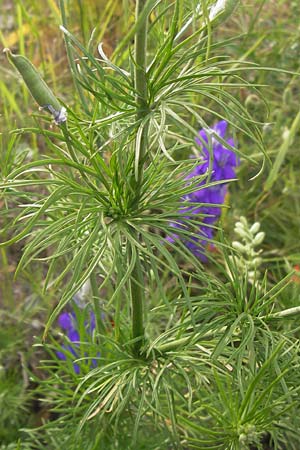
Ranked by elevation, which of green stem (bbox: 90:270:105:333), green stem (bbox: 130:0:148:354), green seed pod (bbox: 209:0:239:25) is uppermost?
green seed pod (bbox: 209:0:239:25)

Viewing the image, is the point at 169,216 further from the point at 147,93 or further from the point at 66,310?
the point at 66,310

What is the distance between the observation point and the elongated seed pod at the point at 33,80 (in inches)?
23.5

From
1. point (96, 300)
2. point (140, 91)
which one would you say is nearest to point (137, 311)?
point (96, 300)

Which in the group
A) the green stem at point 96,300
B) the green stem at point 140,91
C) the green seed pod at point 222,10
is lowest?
the green stem at point 96,300

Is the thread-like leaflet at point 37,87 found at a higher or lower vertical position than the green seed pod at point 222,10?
lower

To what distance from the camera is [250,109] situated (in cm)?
153

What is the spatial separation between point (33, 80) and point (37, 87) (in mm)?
12

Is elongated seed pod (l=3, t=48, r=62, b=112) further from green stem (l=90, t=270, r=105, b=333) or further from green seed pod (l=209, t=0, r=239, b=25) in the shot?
green stem (l=90, t=270, r=105, b=333)

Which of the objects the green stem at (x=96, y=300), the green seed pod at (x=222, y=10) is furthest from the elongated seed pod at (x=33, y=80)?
the green stem at (x=96, y=300)

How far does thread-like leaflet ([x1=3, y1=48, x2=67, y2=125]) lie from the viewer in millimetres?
602

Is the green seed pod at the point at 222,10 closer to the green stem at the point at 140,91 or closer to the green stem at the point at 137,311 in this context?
the green stem at the point at 140,91

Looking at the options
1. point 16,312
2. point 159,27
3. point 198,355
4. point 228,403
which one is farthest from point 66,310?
point 159,27

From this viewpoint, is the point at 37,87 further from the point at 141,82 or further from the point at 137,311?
the point at 137,311

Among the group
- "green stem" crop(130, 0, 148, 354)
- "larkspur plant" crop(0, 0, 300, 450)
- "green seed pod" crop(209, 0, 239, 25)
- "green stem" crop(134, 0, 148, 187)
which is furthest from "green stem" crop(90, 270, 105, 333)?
"green seed pod" crop(209, 0, 239, 25)
